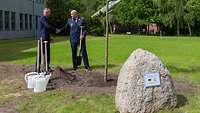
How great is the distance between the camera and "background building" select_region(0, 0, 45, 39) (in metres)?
59.9

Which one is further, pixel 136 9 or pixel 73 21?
pixel 136 9

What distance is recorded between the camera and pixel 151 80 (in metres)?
10.6

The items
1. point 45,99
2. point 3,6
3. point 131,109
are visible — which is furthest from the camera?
point 3,6

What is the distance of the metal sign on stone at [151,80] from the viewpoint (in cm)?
1059

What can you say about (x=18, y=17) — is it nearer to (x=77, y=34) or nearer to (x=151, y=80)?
(x=77, y=34)

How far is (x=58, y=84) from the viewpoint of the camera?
14.2 metres

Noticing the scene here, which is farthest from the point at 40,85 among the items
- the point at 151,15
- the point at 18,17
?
the point at 151,15

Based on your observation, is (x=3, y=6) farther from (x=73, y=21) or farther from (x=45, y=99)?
(x=45, y=99)

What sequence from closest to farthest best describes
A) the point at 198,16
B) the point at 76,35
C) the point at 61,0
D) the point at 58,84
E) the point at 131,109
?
1. the point at 131,109
2. the point at 58,84
3. the point at 76,35
4. the point at 198,16
5. the point at 61,0

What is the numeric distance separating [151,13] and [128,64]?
7265 cm

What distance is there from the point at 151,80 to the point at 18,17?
191 feet

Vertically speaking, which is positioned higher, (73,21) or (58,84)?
(73,21)

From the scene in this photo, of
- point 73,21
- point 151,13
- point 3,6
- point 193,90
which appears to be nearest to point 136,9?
point 151,13

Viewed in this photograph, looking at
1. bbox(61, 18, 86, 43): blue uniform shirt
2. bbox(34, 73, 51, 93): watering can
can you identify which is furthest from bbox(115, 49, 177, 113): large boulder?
bbox(61, 18, 86, 43): blue uniform shirt
